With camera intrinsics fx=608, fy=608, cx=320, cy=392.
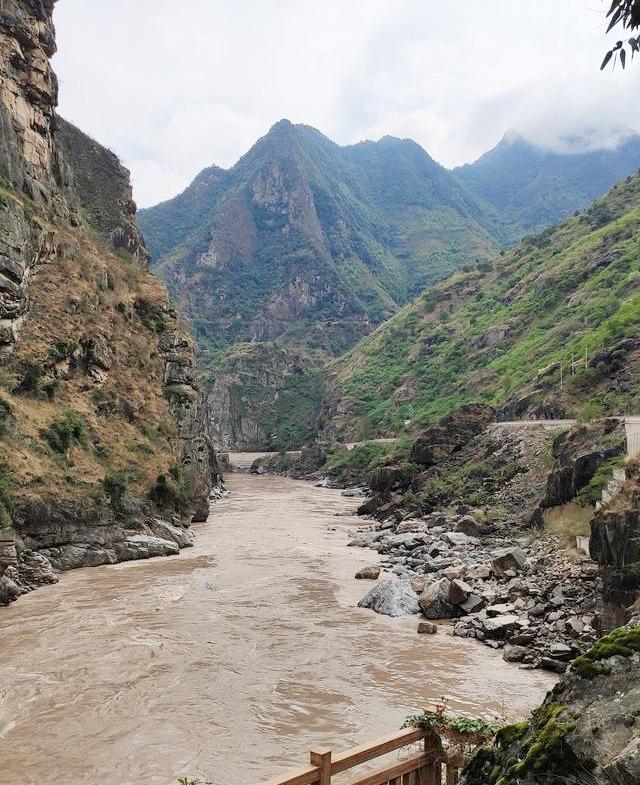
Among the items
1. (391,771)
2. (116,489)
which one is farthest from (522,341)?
(391,771)

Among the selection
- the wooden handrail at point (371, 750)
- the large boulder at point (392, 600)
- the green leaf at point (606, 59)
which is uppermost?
the green leaf at point (606, 59)

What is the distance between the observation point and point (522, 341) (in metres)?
70.7

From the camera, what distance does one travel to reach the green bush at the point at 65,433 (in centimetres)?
2673

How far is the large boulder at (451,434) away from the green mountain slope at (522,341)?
352 centimetres

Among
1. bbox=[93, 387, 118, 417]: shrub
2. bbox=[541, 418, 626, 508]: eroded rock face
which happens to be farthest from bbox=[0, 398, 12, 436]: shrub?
bbox=[541, 418, 626, 508]: eroded rock face

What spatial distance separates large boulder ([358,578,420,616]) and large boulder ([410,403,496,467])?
25.0 metres

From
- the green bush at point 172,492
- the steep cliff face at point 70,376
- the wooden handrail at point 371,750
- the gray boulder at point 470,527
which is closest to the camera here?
the wooden handrail at point 371,750

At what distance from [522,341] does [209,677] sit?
64198 millimetres

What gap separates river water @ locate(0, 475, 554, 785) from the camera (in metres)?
9.82

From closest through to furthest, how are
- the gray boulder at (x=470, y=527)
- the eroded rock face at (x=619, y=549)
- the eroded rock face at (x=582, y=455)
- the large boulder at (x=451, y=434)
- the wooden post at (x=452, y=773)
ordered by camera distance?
1. the wooden post at (x=452, y=773)
2. the eroded rock face at (x=619, y=549)
3. the eroded rock face at (x=582, y=455)
4. the gray boulder at (x=470, y=527)
5. the large boulder at (x=451, y=434)

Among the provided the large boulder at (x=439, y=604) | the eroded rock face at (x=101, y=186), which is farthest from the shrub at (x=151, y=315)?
the large boulder at (x=439, y=604)

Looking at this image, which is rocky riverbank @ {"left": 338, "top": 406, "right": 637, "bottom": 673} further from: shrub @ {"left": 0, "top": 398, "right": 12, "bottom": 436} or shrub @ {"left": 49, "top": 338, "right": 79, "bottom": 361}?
shrub @ {"left": 49, "top": 338, "right": 79, "bottom": 361}

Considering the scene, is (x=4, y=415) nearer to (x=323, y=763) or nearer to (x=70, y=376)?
(x=70, y=376)

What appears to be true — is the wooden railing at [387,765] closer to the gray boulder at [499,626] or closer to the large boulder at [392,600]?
the gray boulder at [499,626]
